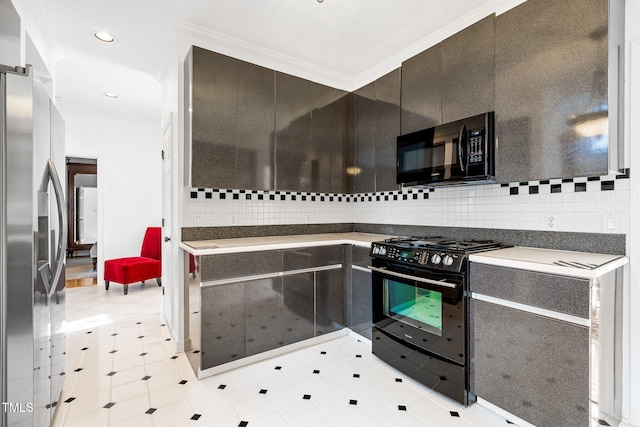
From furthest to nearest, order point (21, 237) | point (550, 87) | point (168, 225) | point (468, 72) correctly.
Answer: point (168, 225)
point (468, 72)
point (550, 87)
point (21, 237)

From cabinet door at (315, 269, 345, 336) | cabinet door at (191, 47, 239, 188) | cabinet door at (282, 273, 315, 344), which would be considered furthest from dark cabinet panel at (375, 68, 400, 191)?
cabinet door at (191, 47, 239, 188)

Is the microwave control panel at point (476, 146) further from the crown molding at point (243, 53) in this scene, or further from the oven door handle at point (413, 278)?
the crown molding at point (243, 53)

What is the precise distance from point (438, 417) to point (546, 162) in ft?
5.53

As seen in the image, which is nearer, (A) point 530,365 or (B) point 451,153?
(A) point 530,365

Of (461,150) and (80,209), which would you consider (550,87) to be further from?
(80,209)

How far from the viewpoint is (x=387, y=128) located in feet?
9.80

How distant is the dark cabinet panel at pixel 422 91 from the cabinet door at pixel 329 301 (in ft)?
4.90

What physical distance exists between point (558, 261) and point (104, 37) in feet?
12.7

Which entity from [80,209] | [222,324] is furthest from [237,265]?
[80,209]

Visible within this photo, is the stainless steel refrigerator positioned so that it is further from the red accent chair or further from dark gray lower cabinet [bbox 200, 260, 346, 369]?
the red accent chair

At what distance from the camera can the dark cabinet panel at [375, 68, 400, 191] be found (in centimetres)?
288

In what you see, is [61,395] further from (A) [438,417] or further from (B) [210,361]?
(A) [438,417]

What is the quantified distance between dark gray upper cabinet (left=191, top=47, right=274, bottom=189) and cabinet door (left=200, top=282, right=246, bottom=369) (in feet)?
2.91

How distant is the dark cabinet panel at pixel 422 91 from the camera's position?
244cm
